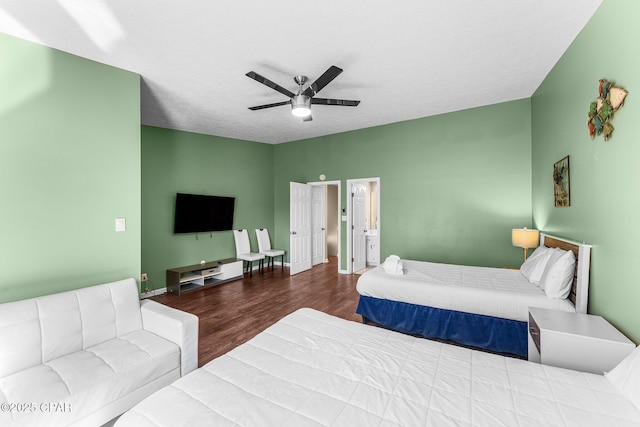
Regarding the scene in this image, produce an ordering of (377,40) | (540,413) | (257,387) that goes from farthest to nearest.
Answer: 1. (377,40)
2. (257,387)
3. (540,413)

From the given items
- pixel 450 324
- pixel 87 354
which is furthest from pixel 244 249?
pixel 450 324

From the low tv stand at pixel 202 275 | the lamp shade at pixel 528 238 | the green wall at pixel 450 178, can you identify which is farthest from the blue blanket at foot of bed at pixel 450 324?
the low tv stand at pixel 202 275

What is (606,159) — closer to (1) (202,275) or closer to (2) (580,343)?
(2) (580,343)

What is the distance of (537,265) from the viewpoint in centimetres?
284

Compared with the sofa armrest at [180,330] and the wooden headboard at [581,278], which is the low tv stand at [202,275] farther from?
the wooden headboard at [581,278]

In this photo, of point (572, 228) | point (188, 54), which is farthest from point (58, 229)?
point (572, 228)

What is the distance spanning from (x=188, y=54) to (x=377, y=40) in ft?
5.94

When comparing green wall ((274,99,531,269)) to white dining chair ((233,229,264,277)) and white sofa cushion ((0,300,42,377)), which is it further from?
white sofa cushion ((0,300,42,377))

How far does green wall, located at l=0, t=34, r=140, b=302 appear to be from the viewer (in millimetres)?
2195

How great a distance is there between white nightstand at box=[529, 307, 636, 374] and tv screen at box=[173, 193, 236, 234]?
5.04m

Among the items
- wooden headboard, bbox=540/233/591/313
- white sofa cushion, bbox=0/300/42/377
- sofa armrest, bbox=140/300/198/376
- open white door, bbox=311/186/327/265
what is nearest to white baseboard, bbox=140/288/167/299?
sofa armrest, bbox=140/300/198/376

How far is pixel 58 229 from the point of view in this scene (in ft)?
7.87

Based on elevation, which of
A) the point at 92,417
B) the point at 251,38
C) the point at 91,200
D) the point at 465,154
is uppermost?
the point at 251,38

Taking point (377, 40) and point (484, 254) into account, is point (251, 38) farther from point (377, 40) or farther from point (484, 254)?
point (484, 254)
